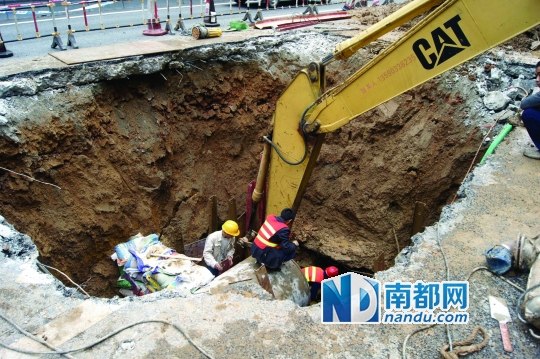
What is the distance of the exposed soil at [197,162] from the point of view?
19.1ft

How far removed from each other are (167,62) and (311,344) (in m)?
4.83

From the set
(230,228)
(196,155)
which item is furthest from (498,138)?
(196,155)

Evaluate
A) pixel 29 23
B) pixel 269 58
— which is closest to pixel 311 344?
pixel 269 58

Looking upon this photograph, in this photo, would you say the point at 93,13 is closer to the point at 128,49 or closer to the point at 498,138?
the point at 128,49

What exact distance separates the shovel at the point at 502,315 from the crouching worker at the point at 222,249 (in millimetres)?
3023

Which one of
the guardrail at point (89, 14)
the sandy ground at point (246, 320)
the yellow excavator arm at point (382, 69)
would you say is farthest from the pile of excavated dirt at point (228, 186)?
the guardrail at point (89, 14)

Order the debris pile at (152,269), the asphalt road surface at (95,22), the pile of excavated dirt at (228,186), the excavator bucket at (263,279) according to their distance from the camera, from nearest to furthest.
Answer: the pile of excavated dirt at (228,186)
the excavator bucket at (263,279)
the debris pile at (152,269)
the asphalt road surface at (95,22)

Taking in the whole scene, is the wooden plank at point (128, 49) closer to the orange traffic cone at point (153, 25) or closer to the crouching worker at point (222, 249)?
the crouching worker at point (222, 249)

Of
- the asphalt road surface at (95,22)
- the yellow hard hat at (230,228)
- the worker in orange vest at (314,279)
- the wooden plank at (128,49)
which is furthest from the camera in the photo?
the asphalt road surface at (95,22)

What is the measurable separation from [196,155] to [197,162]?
12 cm

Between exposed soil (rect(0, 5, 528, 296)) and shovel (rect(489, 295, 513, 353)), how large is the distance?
3.22 m

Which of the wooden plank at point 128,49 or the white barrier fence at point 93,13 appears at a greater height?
the white barrier fence at point 93,13

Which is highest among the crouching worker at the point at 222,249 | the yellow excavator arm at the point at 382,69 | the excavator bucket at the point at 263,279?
the yellow excavator arm at the point at 382,69

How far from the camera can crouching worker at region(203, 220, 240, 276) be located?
5.60 meters
